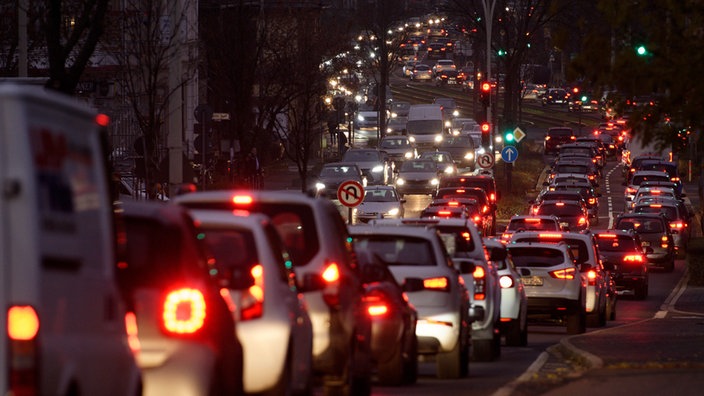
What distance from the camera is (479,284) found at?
20.8 meters

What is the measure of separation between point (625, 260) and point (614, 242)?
3.99 feet

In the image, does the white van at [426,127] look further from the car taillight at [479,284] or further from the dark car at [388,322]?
the dark car at [388,322]

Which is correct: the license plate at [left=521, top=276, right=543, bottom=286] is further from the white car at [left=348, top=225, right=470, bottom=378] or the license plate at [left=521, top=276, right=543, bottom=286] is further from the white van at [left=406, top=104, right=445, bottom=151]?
the white van at [left=406, top=104, right=445, bottom=151]

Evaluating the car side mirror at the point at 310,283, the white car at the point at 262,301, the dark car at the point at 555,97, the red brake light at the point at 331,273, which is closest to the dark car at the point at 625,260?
the red brake light at the point at 331,273

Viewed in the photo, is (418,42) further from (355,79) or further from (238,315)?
(238,315)

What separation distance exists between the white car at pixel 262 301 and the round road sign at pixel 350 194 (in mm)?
27248

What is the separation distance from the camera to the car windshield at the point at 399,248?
1794cm

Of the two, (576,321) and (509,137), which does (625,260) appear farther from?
(509,137)

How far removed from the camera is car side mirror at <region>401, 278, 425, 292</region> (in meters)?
17.1

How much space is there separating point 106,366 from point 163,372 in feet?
5.64

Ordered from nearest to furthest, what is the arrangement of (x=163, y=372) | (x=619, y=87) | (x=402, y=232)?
1. (x=163, y=372)
2. (x=619, y=87)
3. (x=402, y=232)

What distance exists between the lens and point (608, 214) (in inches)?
2670

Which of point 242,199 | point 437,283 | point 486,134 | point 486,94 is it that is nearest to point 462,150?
point 486,134

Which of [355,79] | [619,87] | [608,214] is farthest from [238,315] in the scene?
[355,79]
